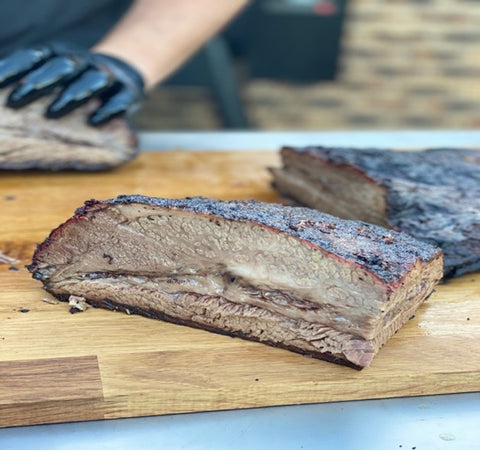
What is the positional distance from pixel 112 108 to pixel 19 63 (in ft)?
1.33

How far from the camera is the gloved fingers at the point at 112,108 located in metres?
3.15

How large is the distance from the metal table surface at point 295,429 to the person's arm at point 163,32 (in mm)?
2285

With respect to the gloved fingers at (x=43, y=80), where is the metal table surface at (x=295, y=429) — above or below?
below

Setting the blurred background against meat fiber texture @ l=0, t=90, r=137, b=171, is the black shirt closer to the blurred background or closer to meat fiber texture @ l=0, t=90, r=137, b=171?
meat fiber texture @ l=0, t=90, r=137, b=171

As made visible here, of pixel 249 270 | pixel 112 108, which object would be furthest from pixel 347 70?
pixel 249 270

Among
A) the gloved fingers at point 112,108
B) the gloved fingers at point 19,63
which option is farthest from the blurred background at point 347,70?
the gloved fingers at point 19,63

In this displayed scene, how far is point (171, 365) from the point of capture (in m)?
1.87

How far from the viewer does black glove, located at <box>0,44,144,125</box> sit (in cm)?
297

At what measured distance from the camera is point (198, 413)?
179 cm

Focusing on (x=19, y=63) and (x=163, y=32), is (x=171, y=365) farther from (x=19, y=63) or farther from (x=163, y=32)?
(x=163, y=32)

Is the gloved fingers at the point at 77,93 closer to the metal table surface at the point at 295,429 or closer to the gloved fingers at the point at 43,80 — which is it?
the gloved fingers at the point at 43,80

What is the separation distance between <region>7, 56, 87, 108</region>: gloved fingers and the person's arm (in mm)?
684

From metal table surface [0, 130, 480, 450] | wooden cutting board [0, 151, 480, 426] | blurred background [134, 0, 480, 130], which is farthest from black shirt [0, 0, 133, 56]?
metal table surface [0, 130, 480, 450]

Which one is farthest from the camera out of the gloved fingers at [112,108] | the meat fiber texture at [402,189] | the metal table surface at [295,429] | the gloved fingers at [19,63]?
the gloved fingers at [112,108]
